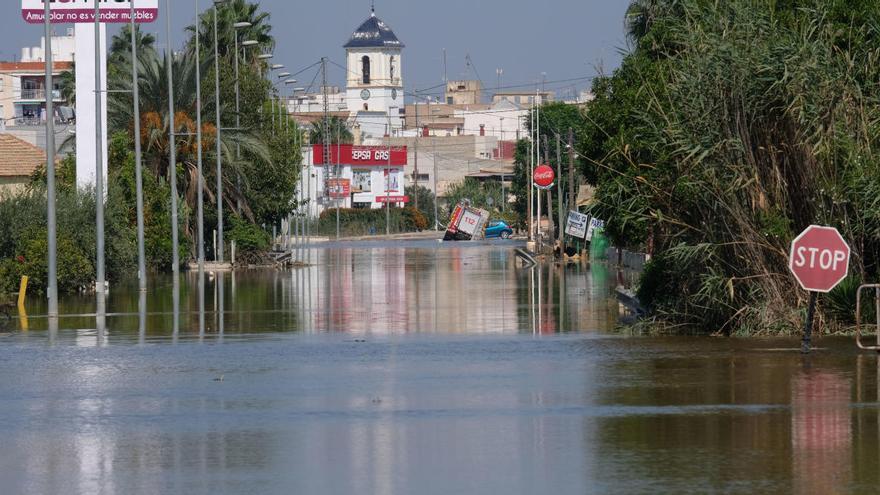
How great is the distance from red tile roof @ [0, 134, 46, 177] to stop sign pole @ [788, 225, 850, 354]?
41.3 metres

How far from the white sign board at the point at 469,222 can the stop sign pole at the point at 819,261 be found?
82.9 m

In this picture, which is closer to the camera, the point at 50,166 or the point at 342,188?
the point at 50,166

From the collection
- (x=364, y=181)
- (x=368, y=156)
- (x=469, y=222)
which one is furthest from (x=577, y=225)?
(x=364, y=181)

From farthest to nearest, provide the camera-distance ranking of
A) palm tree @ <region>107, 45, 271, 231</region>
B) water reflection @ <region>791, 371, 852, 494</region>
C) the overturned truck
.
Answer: the overturned truck < palm tree @ <region>107, 45, 271, 231</region> < water reflection @ <region>791, 371, 852, 494</region>

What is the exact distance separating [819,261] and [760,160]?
151 inches

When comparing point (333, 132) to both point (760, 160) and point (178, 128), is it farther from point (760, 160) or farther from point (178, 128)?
point (760, 160)

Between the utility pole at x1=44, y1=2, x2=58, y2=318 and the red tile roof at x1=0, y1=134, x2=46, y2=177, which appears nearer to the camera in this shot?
the utility pole at x1=44, y1=2, x2=58, y2=318

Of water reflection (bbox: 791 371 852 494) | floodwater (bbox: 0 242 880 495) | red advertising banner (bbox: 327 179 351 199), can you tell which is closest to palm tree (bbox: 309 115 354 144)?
red advertising banner (bbox: 327 179 351 199)

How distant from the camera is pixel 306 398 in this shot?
15.4 meters

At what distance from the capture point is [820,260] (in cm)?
1853

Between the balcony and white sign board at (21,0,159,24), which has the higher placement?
the balcony

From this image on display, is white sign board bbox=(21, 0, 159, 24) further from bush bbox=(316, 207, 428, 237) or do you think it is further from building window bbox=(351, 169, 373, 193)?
building window bbox=(351, 169, 373, 193)

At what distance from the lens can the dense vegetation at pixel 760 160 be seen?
Result: 70.2 feet

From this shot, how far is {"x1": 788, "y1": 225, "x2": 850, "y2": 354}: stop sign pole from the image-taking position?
1845cm
